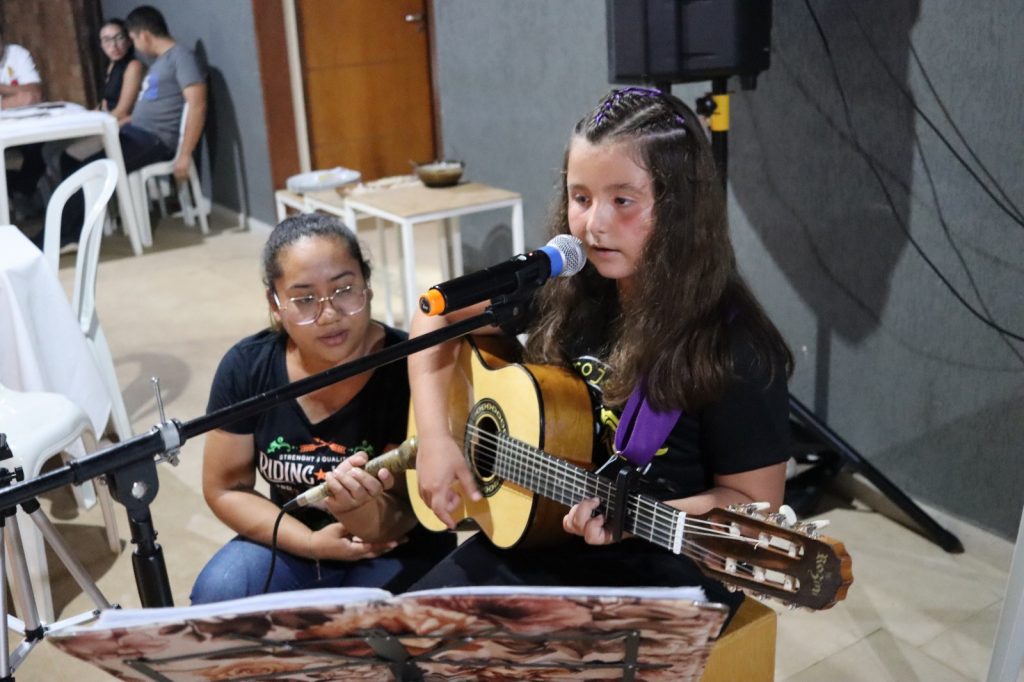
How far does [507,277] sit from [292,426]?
2.43 feet

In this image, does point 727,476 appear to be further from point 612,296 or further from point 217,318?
point 217,318

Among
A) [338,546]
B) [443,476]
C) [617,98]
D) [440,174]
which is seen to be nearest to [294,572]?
[338,546]

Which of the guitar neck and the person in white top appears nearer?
the guitar neck

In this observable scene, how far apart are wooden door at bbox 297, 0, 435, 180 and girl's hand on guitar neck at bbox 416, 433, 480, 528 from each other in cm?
421

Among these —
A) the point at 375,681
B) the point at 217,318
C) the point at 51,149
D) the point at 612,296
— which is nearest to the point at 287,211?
the point at 217,318

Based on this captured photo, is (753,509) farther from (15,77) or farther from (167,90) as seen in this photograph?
(15,77)

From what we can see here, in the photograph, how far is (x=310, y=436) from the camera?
66.0 inches

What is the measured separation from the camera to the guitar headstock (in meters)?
1.00

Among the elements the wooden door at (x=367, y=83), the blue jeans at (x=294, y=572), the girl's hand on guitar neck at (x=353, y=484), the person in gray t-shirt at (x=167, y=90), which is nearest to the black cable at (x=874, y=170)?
the blue jeans at (x=294, y=572)

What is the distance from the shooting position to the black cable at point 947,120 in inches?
83.6

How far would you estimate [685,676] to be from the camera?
96 cm

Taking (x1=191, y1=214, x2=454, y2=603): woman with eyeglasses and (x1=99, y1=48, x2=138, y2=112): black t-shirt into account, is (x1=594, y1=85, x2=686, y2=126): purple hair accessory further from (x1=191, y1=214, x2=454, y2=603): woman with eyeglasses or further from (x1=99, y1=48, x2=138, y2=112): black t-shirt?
(x1=99, y1=48, x2=138, y2=112): black t-shirt

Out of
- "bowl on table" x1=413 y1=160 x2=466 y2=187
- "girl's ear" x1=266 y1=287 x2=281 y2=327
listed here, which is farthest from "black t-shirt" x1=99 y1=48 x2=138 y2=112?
"girl's ear" x1=266 y1=287 x2=281 y2=327

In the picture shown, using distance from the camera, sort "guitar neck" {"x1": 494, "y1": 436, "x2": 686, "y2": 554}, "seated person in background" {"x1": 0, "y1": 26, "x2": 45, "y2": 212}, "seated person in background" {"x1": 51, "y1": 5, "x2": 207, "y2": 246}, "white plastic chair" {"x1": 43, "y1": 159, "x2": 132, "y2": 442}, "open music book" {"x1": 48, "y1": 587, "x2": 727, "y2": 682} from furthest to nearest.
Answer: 1. "seated person in background" {"x1": 0, "y1": 26, "x2": 45, "y2": 212}
2. "seated person in background" {"x1": 51, "y1": 5, "x2": 207, "y2": 246}
3. "white plastic chair" {"x1": 43, "y1": 159, "x2": 132, "y2": 442}
4. "guitar neck" {"x1": 494, "y1": 436, "x2": 686, "y2": 554}
5. "open music book" {"x1": 48, "y1": 587, "x2": 727, "y2": 682}
